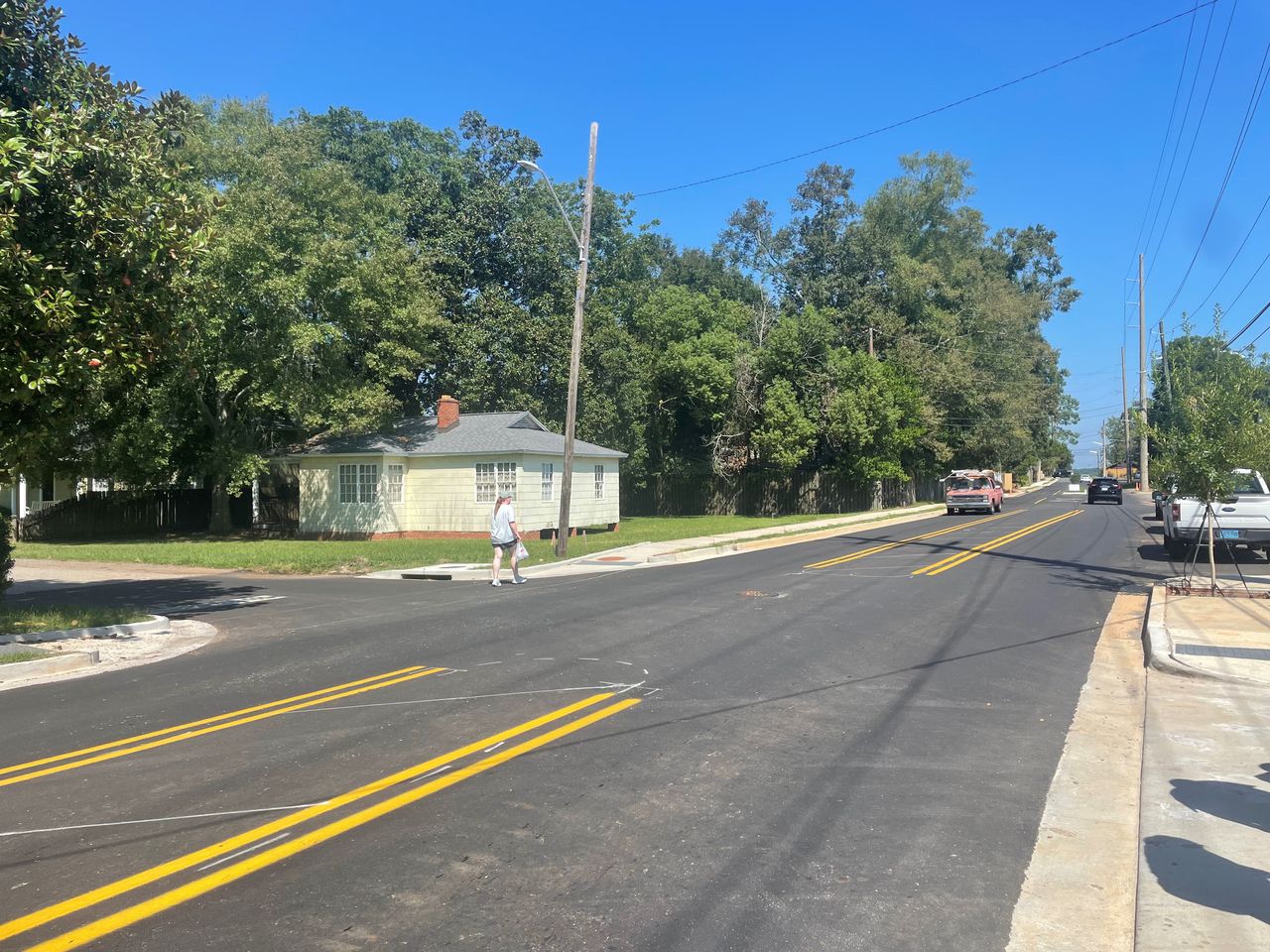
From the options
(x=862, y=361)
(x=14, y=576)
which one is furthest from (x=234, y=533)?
(x=862, y=361)

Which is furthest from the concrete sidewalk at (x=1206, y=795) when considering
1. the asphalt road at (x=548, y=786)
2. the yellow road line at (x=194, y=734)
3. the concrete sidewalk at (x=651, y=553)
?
the concrete sidewalk at (x=651, y=553)

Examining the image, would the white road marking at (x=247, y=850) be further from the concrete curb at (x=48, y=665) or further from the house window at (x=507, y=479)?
the house window at (x=507, y=479)

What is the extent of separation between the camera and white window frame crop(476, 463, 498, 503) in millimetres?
29141

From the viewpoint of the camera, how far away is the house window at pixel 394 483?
99.3 feet

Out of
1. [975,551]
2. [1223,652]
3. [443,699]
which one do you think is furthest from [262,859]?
[975,551]

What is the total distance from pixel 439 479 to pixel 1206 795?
26269 millimetres

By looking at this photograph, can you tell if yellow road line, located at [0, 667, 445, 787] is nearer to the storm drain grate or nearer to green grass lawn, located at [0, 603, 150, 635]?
green grass lawn, located at [0, 603, 150, 635]

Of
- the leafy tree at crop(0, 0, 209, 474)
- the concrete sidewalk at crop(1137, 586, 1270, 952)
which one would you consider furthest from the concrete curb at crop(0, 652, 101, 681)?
the concrete sidewalk at crop(1137, 586, 1270, 952)

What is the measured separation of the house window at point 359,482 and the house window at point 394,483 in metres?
0.31

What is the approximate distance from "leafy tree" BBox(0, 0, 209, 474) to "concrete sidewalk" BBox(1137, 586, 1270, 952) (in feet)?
36.8

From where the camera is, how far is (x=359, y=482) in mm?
30469

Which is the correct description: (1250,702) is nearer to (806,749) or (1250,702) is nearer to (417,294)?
(806,749)

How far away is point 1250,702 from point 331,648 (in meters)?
9.07

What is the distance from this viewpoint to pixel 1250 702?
7820mm
